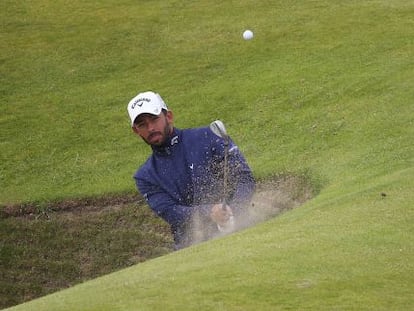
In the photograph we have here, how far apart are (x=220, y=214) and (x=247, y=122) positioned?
7.22m

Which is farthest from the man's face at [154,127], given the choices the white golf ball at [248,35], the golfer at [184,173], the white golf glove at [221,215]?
the white golf ball at [248,35]

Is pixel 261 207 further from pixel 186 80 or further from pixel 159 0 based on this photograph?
pixel 159 0

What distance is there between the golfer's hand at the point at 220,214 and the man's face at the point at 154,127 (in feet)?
4.06

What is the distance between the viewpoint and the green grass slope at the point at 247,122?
6.76 metres

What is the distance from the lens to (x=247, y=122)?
16.8 metres

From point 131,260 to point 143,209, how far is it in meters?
1.55

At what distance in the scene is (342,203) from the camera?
9.38 metres

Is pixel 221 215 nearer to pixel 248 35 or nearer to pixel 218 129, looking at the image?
pixel 218 129

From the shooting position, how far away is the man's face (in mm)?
10500

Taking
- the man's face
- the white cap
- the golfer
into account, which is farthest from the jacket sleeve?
the white cap

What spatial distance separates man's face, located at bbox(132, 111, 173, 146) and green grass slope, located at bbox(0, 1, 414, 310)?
170cm

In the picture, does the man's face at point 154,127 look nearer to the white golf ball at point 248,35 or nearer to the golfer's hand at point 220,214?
the golfer's hand at point 220,214

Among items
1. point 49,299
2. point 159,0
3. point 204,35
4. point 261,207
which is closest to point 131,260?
point 261,207

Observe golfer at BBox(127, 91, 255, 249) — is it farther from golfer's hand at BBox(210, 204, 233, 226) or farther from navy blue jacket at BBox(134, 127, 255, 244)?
golfer's hand at BBox(210, 204, 233, 226)
